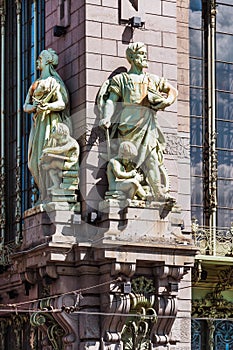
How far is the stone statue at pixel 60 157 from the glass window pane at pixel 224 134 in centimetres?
461

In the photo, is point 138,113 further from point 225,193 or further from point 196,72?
point 225,193

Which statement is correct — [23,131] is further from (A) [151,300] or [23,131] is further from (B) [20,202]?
(A) [151,300]

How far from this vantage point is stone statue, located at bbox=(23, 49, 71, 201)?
93.5ft

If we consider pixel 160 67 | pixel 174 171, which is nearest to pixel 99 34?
pixel 160 67

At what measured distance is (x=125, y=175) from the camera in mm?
28016

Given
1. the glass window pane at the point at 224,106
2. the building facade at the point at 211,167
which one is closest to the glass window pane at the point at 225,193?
the building facade at the point at 211,167

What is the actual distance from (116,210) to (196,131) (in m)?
4.35

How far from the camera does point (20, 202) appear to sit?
32.0m

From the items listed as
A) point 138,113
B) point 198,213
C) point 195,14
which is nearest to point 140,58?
point 138,113

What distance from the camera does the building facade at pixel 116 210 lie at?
27.7 metres

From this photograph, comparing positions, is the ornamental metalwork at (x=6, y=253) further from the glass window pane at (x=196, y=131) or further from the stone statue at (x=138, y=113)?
the glass window pane at (x=196, y=131)

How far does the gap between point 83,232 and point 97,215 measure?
0.47 m

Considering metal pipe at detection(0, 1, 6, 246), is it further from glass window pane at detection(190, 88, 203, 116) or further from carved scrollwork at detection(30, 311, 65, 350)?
glass window pane at detection(190, 88, 203, 116)

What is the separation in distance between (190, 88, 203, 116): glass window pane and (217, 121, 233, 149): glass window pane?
0.63 m
